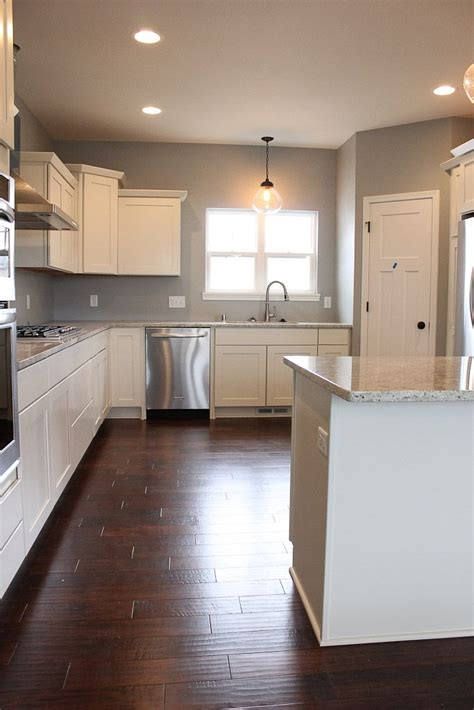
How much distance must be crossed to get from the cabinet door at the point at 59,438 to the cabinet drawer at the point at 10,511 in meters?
0.54

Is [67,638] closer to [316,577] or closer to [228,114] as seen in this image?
[316,577]

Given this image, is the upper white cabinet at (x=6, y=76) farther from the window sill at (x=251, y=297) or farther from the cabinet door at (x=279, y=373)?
the window sill at (x=251, y=297)

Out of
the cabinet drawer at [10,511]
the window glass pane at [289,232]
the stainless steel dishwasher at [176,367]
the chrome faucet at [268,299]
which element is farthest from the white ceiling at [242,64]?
the cabinet drawer at [10,511]

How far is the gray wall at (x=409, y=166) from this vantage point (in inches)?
189

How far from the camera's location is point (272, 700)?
1.53 metres

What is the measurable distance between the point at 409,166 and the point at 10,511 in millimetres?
4368

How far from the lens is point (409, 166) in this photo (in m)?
4.96

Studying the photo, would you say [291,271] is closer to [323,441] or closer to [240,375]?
[240,375]

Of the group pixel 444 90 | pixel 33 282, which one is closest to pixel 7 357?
Answer: pixel 33 282

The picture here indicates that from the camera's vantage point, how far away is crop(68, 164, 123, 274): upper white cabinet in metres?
5.04

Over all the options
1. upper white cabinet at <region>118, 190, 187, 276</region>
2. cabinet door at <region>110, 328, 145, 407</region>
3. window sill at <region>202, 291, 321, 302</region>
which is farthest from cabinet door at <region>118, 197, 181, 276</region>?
cabinet door at <region>110, 328, 145, 407</region>

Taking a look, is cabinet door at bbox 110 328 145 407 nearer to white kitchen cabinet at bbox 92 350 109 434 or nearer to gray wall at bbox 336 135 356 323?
white kitchen cabinet at bbox 92 350 109 434

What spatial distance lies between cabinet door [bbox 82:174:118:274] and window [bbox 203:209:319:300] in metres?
1.00

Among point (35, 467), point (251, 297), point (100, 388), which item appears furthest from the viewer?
point (251, 297)
